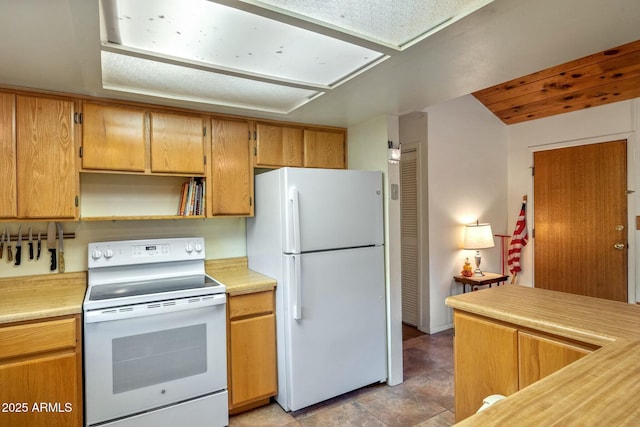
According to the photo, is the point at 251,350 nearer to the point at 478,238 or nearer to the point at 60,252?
the point at 60,252

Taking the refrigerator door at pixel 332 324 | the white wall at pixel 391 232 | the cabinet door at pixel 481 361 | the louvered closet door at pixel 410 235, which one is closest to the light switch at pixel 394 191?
the white wall at pixel 391 232

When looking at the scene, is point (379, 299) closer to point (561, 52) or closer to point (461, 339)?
point (461, 339)

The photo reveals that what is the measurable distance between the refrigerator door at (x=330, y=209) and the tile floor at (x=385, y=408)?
1.07 meters

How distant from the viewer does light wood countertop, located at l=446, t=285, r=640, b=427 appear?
72cm

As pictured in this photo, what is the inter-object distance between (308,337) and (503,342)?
49.0 inches

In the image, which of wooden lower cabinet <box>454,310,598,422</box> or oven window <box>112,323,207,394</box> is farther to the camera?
oven window <box>112,323,207,394</box>

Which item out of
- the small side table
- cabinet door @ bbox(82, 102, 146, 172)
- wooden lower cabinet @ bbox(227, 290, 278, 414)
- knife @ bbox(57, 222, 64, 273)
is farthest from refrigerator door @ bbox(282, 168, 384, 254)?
the small side table

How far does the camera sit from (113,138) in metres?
2.28

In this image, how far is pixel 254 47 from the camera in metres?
1.63

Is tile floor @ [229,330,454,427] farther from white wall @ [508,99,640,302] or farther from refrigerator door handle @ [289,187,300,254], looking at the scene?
white wall @ [508,99,640,302]

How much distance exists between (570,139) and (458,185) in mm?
1324

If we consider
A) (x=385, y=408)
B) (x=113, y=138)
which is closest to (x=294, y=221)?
(x=113, y=138)

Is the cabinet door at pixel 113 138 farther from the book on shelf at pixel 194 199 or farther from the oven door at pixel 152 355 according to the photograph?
the oven door at pixel 152 355

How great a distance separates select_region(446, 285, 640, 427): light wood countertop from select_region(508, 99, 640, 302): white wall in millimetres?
2843
